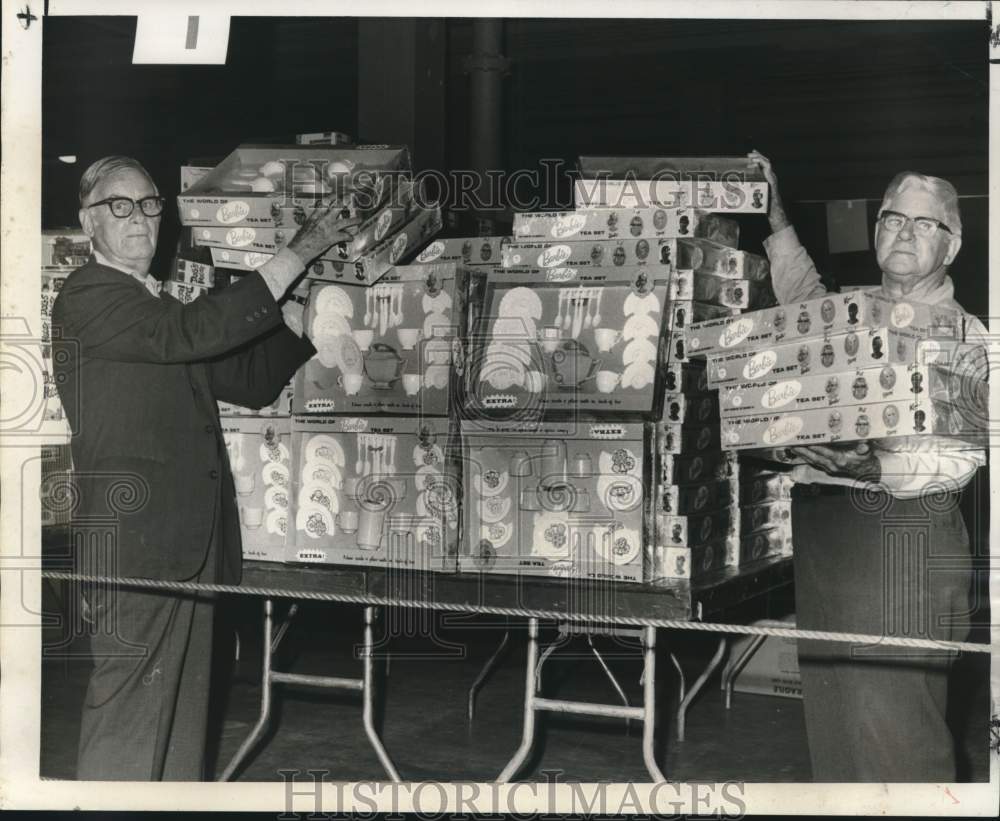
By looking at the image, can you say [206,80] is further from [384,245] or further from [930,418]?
[930,418]

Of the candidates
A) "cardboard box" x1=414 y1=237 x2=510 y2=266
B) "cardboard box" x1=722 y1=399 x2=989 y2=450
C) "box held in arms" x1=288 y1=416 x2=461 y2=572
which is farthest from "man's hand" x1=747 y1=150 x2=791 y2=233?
"box held in arms" x1=288 y1=416 x2=461 y2=572

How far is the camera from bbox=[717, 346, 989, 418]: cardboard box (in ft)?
11.8

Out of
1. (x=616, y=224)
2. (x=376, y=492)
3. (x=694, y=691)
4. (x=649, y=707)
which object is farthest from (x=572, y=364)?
(x=694, y=691)

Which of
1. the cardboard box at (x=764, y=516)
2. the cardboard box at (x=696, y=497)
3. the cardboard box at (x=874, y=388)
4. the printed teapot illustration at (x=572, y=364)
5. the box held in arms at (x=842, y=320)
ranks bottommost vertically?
the cardboard box at (x=764, y=516)

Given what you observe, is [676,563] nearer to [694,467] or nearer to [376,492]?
[694,467]

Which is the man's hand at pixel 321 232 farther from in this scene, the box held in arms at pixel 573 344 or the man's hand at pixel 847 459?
the man's hand at pixel 847 459

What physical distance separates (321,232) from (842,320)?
1.71m

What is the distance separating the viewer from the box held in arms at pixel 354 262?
4355 millimetres

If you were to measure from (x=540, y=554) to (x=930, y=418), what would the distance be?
1350 millimetres

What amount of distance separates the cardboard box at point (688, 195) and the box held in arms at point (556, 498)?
0.83m

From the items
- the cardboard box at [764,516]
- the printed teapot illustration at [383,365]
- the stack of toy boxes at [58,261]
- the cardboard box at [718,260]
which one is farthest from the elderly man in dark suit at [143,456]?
the cardboard box at [764,516]

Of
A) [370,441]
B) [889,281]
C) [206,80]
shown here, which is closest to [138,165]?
[370,441]

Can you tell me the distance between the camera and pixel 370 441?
14.3 ft

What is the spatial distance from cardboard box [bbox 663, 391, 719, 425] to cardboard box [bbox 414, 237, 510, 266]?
844mm
